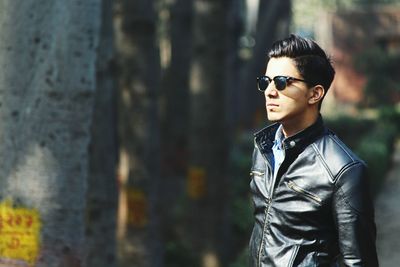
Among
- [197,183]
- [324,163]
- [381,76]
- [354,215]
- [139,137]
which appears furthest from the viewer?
[381,76]

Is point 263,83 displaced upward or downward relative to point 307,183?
upward

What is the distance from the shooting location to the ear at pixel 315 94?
3645 millimetres

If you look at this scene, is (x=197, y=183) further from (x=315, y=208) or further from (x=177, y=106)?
(x=315, y=208)

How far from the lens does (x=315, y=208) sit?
11.6ft

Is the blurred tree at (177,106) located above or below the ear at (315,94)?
below

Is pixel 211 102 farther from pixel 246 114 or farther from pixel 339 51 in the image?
pixel 339 51

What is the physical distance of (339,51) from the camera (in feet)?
128

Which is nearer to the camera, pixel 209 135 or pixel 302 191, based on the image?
pixel 302 191

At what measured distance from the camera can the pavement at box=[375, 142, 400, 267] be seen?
31.6 ft

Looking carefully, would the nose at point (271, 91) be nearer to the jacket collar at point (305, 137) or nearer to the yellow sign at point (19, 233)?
the jacket collar at point (305, 137)

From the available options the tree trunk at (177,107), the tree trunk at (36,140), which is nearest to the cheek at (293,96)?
the tree trunk at (36,140)

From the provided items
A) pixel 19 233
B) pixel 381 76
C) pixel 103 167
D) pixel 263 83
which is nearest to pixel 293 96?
pixel 263 83

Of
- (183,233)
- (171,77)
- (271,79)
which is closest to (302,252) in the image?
(271,79)

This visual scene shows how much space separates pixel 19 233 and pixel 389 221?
8.07m
